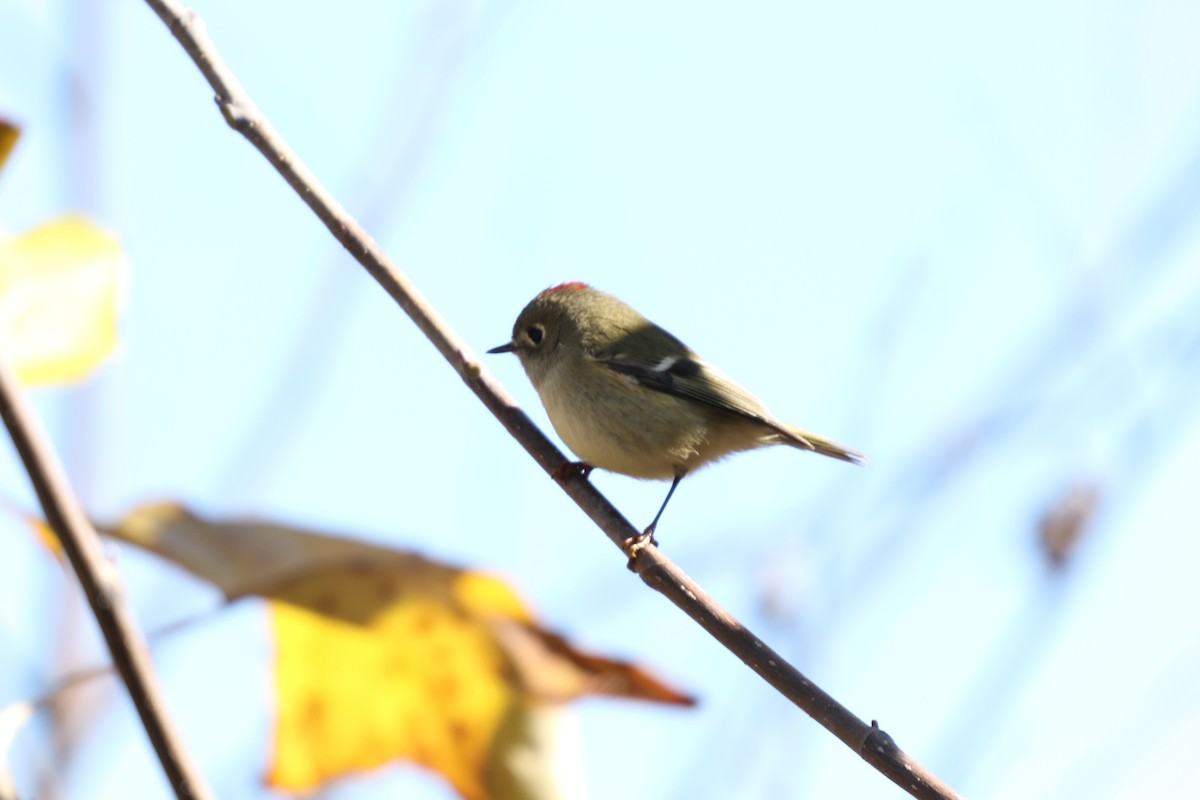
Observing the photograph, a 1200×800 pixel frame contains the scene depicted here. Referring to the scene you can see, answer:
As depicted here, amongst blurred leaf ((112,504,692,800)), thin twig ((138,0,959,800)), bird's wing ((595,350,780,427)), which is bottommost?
blurred leaf ((112,504,692,800))

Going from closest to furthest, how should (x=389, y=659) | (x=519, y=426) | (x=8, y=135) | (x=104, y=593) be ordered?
(x=104, y=593), (x=8, y=135), (x=389, y=659), (x=519, y=426)

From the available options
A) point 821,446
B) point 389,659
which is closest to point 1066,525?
point 821,446

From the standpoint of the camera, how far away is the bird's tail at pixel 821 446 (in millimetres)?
2723

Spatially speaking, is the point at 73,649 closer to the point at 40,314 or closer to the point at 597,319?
the point at 597,319

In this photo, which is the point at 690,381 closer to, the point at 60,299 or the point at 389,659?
the point at 389,659

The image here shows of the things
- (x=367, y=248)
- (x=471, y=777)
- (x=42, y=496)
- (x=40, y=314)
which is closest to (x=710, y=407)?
(x=367, y=248)

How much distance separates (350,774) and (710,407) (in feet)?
4.97

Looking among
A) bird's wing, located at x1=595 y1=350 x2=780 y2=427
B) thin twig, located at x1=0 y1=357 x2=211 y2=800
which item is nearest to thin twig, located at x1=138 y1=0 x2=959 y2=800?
thin twig, located at x1=0 y1=357 x2=211 y2=800

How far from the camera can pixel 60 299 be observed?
1.32 meters

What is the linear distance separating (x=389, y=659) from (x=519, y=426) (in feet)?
1.60

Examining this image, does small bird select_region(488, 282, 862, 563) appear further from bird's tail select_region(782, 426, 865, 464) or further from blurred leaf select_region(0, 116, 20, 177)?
blurred leaf select_region(0, 116, 20, 177)

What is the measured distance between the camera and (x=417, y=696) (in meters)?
1.46

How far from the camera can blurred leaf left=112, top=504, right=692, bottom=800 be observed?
1.31 metres

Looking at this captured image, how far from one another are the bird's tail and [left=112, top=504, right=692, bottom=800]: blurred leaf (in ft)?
4.70
